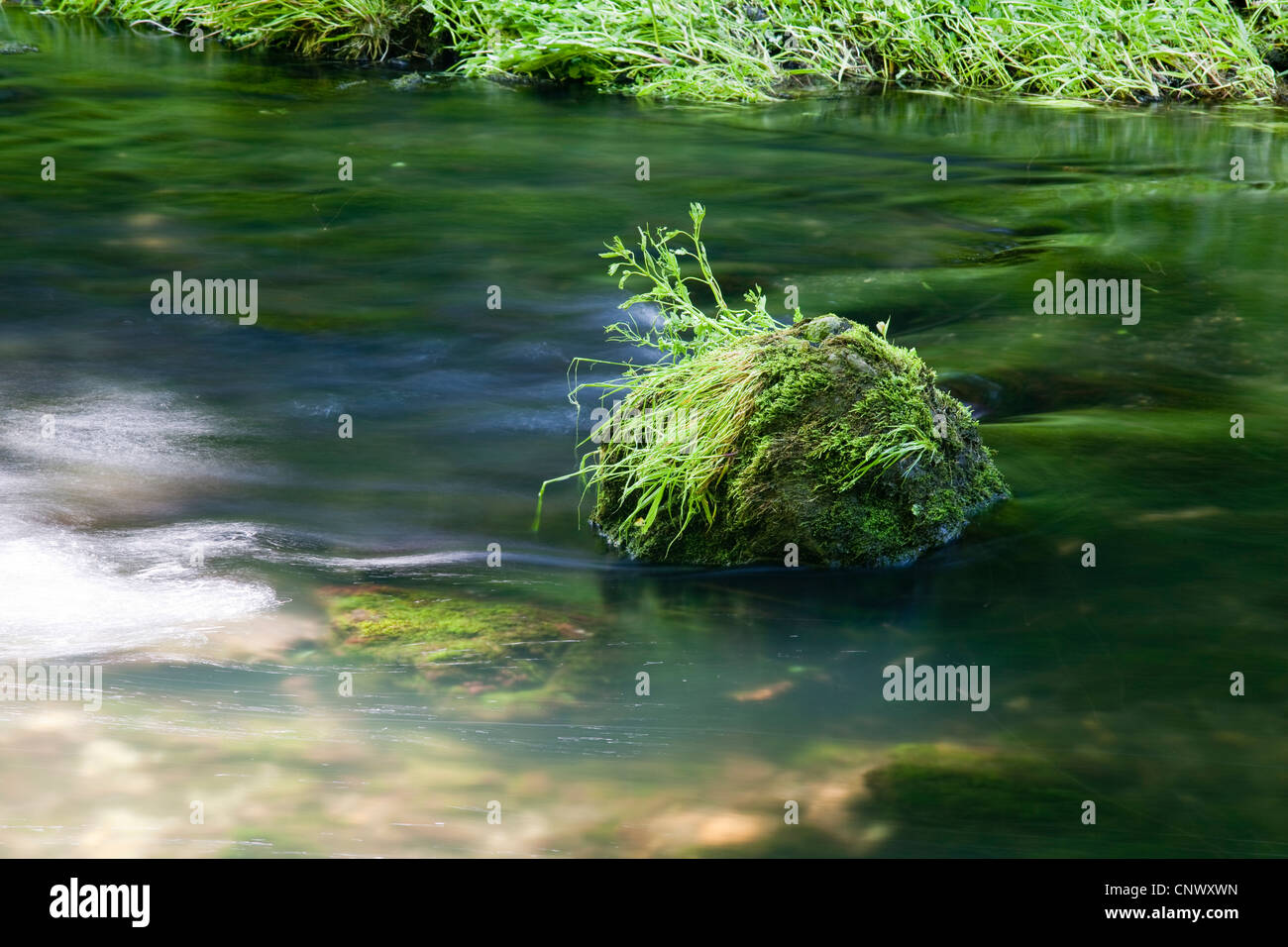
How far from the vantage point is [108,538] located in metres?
4.14

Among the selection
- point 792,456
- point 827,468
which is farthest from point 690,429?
point 827,468

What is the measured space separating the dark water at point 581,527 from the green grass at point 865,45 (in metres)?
2.67

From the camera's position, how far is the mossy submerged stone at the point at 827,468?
379 centimetres

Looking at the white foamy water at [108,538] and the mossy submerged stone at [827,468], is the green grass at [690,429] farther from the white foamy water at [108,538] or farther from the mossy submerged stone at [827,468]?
the white foamy water at [108,538]

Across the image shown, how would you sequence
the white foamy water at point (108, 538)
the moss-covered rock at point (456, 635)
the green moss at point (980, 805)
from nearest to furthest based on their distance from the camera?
the green moss at point (980, 805)
the moss-covered rock at point (456, 635)
the white foamy water at point (108, 538)

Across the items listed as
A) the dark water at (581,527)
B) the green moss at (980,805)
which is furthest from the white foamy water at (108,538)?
the green moss at (980,805)

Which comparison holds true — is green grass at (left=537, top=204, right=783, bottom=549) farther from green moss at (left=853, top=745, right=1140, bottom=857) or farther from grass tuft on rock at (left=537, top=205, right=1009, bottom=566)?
green moss at (left=853, top=745, right=1140, bottom=857)

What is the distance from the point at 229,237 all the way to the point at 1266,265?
561cm

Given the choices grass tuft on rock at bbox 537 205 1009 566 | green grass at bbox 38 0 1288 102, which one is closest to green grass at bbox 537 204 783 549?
grass tuft on rock at bbox 537 205 1009 566

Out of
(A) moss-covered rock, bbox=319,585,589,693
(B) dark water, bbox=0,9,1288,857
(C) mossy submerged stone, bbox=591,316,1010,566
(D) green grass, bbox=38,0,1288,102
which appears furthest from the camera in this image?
(D) green grass, bbox=38,0,1288,102

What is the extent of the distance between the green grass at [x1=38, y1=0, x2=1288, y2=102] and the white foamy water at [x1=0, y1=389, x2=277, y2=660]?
764 centimetres

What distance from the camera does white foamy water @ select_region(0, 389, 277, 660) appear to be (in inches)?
144

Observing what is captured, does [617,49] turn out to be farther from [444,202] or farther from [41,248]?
[41,248]

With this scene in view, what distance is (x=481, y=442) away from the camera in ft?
16.5
